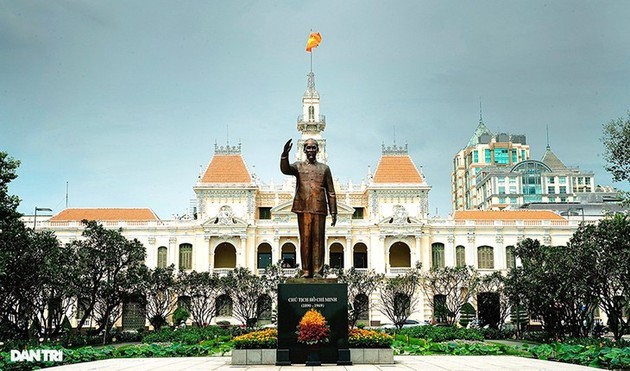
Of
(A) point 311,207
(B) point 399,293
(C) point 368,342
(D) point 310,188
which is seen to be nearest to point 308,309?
(C) point 368,342

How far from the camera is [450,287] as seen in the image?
4991cm

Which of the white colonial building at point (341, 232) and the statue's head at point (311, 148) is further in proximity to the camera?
the white colonial building at point (341, 232)

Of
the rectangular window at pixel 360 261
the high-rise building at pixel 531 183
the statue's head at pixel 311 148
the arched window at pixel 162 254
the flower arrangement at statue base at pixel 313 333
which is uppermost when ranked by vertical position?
the high-rise building at pixel 531 183

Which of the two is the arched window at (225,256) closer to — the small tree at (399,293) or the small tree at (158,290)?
the small tree at (158,290)

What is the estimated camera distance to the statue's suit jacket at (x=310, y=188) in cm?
1792

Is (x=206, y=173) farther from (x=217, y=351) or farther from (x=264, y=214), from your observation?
(x=217, y=351)

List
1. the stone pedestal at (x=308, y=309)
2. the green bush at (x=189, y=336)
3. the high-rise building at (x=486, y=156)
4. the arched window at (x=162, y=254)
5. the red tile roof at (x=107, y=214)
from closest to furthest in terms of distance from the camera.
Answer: the stone pedestal at (x=308, y=309), the green bush at (x=189, y=336), the arched window at (x=162, y=254), the red tile roof at (x=107, y=214), the high-rise building at (x=486, y=156)

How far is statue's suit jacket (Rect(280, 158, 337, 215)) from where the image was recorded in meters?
17.9

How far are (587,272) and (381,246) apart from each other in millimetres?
27976

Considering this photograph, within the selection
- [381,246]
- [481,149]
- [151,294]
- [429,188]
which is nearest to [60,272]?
[151,294]

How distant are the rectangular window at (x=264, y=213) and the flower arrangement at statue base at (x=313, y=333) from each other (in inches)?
1770

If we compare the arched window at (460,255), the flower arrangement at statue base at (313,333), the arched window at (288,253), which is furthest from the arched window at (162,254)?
the flower arrangement at statue base at (313,333)

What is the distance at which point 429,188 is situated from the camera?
6016 centimetres

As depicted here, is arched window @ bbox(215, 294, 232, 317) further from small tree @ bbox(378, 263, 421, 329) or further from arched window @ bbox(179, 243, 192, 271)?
small tree @ bbox(378, 263, 421, 329)
